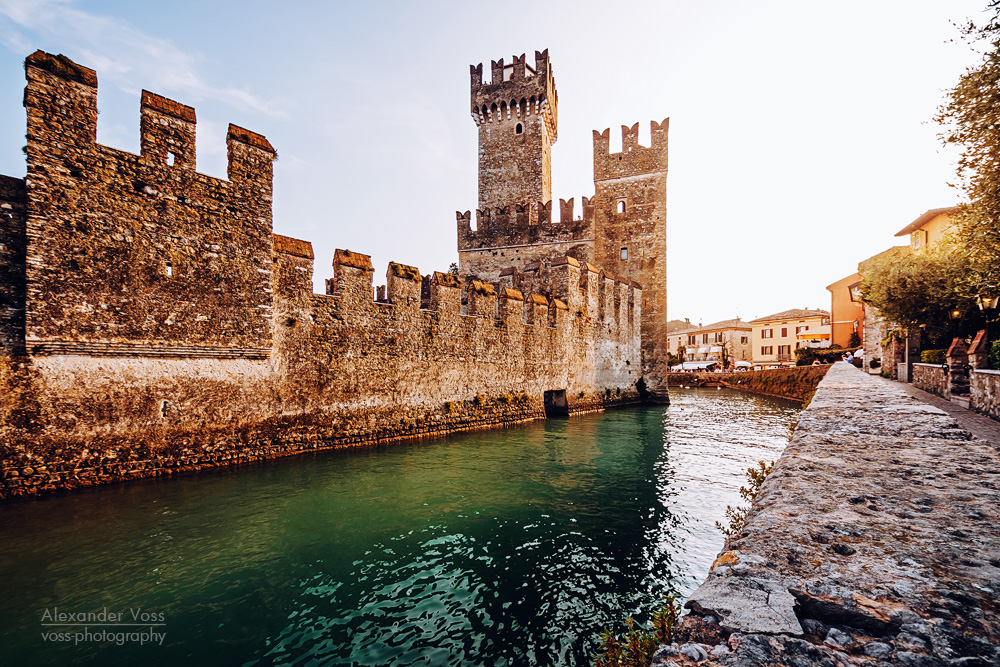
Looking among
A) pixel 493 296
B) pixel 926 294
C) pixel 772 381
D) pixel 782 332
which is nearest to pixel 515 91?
pixel 493 296

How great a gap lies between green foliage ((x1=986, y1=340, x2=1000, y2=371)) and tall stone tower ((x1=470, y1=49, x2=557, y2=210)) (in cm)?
2249

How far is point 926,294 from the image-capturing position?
15.5m

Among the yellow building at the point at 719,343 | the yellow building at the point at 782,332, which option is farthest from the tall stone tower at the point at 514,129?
the yellow building at the point at 719,343

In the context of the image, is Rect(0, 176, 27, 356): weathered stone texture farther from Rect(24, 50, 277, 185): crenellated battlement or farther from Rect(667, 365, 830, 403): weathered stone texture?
Rect(667, 365, 830, 403): weathered stone texture

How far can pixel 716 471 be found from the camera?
30.7 feet

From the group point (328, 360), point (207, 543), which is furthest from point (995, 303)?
point (207, 543)

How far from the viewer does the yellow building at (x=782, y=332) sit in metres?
50.8

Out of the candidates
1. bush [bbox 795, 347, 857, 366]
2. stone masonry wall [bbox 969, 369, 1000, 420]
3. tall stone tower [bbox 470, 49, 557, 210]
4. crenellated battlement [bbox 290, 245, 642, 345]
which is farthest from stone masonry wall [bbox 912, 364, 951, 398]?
tall stone tower [bbox 470, 49, 557, 210]

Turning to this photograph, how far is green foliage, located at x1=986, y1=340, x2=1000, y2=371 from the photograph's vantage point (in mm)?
9109

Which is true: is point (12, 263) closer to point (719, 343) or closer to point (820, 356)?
point (820, 356)

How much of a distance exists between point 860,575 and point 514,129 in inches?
1214

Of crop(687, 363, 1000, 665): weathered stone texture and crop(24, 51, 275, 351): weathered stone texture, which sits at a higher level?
crop(24, 51, 275, 351): weathered stone texture

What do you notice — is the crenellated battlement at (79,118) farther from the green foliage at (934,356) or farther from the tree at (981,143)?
the green foliage at (934,356)

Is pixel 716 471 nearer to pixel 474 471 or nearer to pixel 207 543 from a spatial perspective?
pixel 474 471
